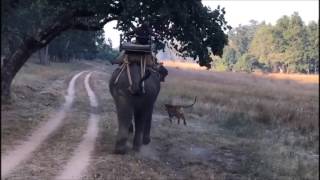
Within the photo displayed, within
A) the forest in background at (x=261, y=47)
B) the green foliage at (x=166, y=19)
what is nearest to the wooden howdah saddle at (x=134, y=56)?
the green foliage at (x=166, y=19)

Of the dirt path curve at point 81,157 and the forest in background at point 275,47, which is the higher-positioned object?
the forest in background at point 275,47

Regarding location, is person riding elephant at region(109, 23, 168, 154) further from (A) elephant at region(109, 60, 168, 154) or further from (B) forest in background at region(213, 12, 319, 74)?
(B) forest in background at region(213, 12, 319, 74)

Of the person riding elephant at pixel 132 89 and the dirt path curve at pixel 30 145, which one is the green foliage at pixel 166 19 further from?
the person riding elephant at pixel 132 89

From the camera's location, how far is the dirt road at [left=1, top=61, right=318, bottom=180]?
1078 centimetres

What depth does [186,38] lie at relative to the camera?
18.4 meters

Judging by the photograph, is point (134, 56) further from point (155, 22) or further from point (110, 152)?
point (155, 22)

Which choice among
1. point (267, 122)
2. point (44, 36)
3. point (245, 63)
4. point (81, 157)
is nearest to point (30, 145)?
point (81, 157)

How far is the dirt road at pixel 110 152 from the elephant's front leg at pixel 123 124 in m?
0.26

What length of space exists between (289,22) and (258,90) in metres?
51.8

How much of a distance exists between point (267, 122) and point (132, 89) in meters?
14.3

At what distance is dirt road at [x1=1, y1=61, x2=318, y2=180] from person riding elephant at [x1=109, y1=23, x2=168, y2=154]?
86 cm

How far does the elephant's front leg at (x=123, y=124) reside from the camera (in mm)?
12102

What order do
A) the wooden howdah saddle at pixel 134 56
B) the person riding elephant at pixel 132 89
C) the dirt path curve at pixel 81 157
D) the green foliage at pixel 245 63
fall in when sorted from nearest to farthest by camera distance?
1. the dirt path curve at pixel 81 157
2. the wooden howdah saddle at pixel 134 56
3. the person riding elephant at pixel 132 89
4. the green foliage at pixel 245 63

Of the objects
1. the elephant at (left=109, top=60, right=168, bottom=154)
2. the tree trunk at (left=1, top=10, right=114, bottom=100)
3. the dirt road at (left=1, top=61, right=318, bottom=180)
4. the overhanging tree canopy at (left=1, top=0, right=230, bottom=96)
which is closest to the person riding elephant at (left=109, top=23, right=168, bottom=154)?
the elephant at (left=109, top=60, right=168, bottom=154)
